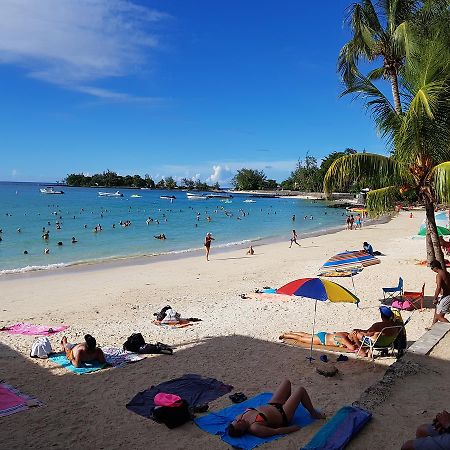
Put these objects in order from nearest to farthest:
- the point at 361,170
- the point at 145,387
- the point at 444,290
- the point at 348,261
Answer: the point at 145,387 → the point at 444,290 → the point at 361,170 → the point at 348,261

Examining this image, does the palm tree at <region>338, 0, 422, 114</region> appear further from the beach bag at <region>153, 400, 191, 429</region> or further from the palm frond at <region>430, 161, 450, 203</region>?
the beach bag at <region>153, 400, 191, 429</region>

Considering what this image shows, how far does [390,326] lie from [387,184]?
5261 mm

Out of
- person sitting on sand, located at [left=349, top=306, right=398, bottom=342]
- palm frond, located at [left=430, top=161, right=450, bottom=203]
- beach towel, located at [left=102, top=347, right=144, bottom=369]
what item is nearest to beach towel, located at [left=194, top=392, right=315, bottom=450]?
person sitting on sand, located at [left=349, top=306, right=398, bottom=342]

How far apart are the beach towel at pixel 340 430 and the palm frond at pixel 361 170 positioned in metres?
6.84

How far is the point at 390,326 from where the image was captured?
750 cm

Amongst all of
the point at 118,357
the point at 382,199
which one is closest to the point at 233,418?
the point at 118,357

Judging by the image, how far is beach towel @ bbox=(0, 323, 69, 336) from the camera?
9867 mm

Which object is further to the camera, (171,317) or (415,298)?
(415,298)

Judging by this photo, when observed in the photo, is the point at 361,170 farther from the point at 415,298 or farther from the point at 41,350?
the point at 41,350

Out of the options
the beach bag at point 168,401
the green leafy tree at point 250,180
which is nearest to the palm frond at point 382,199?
the beach bag at point 168,401

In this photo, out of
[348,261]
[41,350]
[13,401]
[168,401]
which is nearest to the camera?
[168,401]

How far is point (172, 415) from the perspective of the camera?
18.2 feet

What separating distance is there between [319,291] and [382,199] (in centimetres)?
472

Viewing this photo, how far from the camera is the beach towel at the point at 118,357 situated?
784 cm
